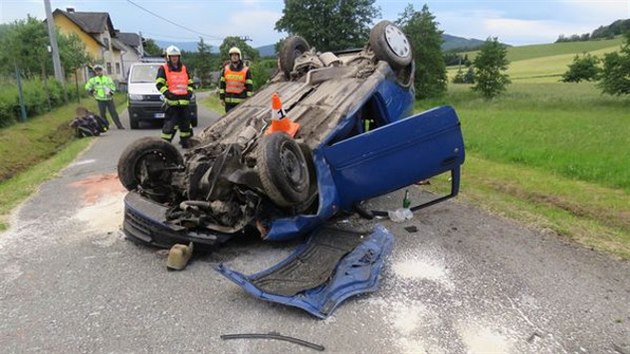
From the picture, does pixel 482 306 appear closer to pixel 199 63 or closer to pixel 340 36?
pixel 340 36

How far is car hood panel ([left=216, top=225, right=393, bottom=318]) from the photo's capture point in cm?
307

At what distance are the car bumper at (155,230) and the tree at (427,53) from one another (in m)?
32.6

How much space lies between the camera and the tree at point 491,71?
100ft

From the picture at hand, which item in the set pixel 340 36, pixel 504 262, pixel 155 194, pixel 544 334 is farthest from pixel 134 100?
pixel 340 36

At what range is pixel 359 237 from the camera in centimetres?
396

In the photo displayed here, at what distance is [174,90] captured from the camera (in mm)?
7625

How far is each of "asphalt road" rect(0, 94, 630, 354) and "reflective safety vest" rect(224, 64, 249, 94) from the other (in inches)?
162

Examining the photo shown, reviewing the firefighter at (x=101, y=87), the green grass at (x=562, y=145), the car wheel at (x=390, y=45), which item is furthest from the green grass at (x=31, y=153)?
the green grass at (x=562, y=145)

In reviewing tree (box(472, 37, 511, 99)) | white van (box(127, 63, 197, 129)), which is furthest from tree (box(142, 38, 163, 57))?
white van (box(127, 63, 197, 129))

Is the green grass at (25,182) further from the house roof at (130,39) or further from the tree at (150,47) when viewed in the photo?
the tree at (150,47)

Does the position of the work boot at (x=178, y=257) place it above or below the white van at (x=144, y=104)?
below

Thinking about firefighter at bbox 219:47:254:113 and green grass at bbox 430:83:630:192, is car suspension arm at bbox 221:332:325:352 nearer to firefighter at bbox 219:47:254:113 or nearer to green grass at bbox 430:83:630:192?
green grass at bbox 430:83:630:192

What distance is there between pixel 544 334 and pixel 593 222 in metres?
2.68

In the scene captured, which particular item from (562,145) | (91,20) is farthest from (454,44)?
(562,145)
